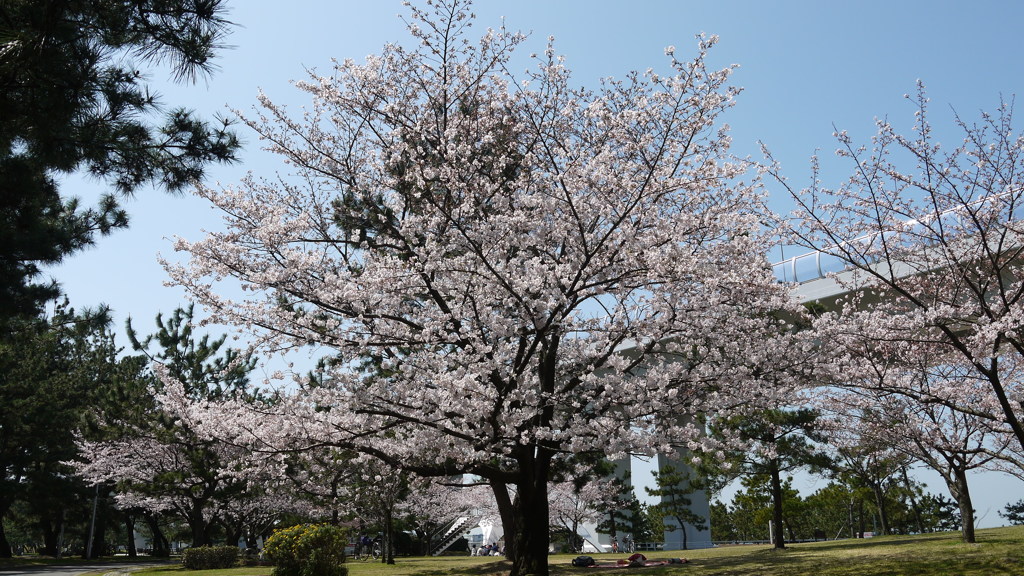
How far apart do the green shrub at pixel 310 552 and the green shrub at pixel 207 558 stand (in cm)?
1043

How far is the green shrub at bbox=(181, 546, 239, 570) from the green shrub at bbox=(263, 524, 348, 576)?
34.2 ft

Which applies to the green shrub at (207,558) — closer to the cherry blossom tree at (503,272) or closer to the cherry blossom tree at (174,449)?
the cherry blossom tree at (174,449)

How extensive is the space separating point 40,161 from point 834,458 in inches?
834

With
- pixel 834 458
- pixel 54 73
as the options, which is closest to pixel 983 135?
pixel 54 73

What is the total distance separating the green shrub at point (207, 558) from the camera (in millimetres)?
22453

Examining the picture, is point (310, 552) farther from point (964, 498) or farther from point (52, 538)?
point (52, 538)

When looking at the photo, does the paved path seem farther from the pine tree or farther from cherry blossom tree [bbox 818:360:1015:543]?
cherry blossom tree [bbox 818:360:1015:543]

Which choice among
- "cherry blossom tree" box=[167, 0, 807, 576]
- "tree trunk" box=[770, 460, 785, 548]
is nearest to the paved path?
"cherry blossom tree" box=[167, 0, 807, 576]

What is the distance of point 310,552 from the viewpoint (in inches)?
538

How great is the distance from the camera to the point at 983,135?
9000mm

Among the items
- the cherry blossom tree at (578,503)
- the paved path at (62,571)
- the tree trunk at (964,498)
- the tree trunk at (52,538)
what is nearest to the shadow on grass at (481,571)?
the cherry blossom tree at (578,503)

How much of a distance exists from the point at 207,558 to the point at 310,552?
11433 millimetres

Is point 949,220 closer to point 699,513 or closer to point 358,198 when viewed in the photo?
point 358,198

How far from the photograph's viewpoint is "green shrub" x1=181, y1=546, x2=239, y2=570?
884 inches
